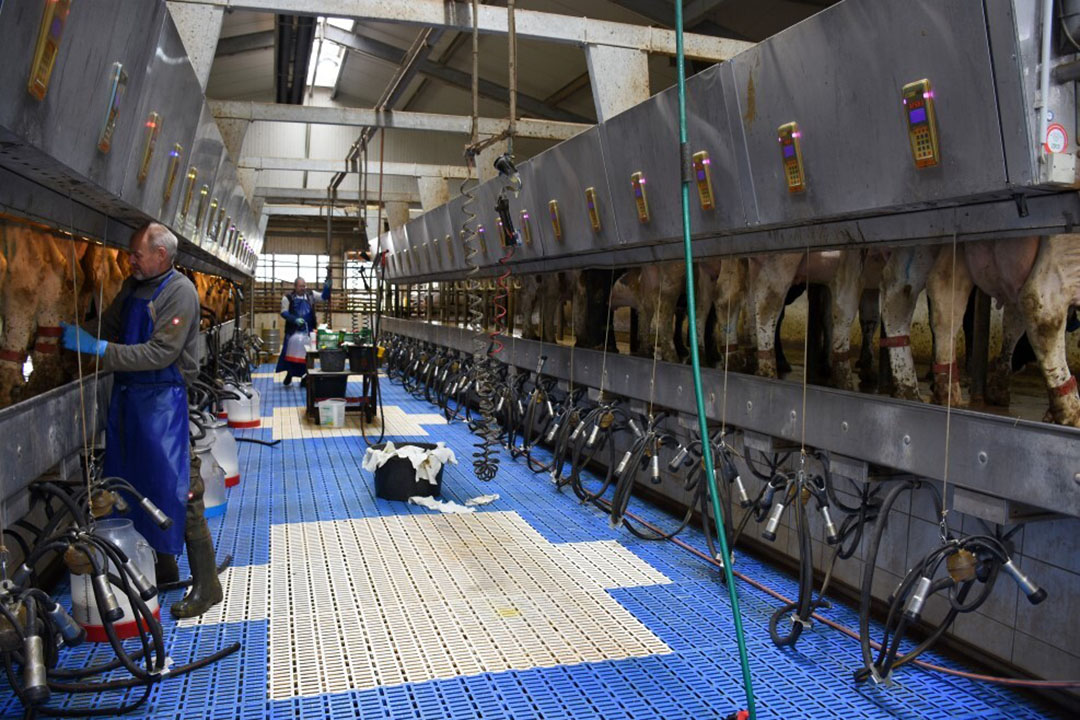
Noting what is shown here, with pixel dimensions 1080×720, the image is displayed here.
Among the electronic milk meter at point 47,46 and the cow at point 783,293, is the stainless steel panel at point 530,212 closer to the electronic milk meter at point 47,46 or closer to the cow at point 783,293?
the cow at point 783,293

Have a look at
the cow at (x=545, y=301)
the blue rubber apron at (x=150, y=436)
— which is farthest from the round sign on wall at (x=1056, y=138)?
the cow at (x=545, y=301)

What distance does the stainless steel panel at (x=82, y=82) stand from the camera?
2.06m

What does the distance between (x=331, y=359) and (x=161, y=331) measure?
226 inches

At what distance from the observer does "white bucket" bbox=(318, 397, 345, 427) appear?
8.56 metres

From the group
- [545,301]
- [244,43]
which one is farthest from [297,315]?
[545,301]

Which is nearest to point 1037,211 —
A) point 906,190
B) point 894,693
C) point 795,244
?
point 906,190

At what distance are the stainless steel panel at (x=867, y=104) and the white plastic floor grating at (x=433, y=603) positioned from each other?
6.18 feet

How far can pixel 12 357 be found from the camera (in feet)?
11.6

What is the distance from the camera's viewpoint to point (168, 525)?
294 centimetres

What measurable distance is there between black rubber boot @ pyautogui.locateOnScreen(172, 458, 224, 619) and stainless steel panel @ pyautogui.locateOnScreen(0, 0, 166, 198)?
1379 mm

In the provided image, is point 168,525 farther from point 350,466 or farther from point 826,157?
point 350,466

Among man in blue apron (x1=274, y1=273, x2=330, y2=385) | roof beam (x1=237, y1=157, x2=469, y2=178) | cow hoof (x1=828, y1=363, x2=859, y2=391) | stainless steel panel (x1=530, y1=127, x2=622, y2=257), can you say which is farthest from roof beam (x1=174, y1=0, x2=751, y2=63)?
man in blue apron (x1=274, y1=273, x2=330, y2=385)

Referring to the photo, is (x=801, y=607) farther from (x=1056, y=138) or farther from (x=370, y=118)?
(x=370, y=118)

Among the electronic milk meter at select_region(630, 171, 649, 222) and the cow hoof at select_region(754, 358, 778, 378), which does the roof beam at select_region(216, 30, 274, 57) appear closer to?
the electronic milk meter at select_region(630, 171, 649, 222)
